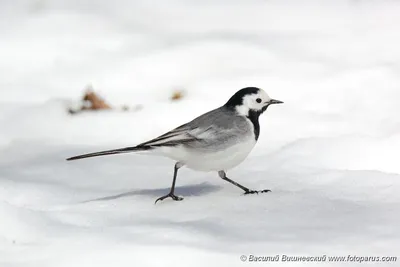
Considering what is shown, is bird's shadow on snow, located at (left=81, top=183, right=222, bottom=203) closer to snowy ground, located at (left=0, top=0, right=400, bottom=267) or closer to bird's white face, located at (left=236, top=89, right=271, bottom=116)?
snowy ground, located at (left=0, top=0, right=400, bottom=267)

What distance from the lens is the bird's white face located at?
495 centimetres

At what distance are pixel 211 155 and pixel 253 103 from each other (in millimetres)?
440

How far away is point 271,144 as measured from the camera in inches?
240

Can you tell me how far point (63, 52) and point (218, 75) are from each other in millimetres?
1546

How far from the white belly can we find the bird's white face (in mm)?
241

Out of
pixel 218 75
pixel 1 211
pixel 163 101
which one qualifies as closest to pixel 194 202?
pixel 1 211

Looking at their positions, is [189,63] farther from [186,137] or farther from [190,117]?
[186,137]

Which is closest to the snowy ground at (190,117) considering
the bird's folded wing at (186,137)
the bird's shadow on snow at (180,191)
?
the bird's shadow on snow at (180,191)

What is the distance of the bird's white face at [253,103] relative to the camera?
4.95m

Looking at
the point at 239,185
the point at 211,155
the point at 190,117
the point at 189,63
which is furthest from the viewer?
the point at 189,63

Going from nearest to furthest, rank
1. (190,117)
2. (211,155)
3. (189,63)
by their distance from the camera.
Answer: (211,155) → (190,117) → (189,63)

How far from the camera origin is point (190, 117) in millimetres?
6844

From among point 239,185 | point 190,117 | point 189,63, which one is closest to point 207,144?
point 239,185

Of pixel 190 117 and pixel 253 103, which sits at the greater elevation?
pixel 253 103
